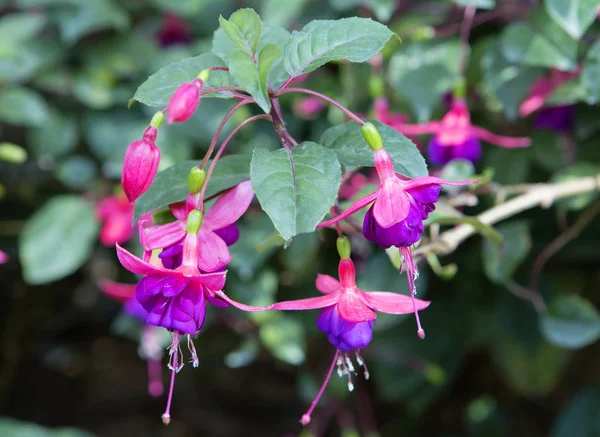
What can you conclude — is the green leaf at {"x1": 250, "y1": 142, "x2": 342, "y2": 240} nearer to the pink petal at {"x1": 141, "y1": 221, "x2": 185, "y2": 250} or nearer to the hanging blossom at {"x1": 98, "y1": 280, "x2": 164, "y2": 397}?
the pink petal at {"x1": 141, "y1": 221, "x2": 185, "y2": 250}

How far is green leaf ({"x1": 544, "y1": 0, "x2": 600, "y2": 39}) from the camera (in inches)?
34.1

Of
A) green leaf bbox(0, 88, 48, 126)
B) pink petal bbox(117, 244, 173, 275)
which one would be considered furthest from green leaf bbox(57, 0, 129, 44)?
pink petal bbox(117, 244, 173, 275)

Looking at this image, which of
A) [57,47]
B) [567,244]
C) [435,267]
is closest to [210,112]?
[57,47]

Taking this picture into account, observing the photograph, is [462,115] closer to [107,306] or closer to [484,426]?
[484,426]

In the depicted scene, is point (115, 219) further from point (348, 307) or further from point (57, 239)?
point (348, 307)

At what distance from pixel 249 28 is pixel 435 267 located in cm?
40

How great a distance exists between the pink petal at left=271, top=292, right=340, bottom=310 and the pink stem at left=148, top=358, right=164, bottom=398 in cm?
139

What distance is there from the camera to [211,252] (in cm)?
56

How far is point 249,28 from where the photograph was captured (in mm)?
590

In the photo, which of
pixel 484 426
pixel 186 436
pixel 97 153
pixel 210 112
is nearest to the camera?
pixel 210 112

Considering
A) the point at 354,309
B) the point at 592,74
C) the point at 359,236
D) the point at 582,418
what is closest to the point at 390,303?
the point at 354,309

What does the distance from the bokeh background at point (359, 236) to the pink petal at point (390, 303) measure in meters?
0.21

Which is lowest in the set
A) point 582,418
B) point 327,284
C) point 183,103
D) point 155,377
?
point 155,377

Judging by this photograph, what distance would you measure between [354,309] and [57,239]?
35.1 inches
